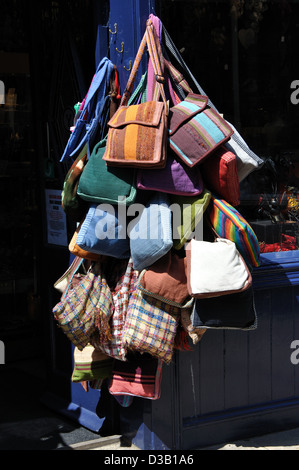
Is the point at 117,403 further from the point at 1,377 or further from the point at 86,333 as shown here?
the point at 1,377

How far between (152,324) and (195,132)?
3.16 ft

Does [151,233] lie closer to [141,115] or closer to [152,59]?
[141,115]

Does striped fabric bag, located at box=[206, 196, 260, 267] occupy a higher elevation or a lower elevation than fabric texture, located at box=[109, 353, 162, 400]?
higher

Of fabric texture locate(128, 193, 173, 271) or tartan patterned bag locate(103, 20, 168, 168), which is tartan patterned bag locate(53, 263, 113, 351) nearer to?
fabric texture locate(128, 193, 173, 271)

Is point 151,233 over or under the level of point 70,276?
over

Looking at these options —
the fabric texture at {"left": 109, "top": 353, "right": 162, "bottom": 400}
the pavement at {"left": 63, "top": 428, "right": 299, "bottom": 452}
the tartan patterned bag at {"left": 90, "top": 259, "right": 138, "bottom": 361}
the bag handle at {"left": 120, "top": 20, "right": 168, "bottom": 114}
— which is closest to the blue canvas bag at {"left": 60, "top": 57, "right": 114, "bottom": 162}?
the bag handle at {"left": 120, "top": 20, "right": 168, "bottom": 114}

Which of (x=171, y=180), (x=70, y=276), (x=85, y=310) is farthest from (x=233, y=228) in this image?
(x=70, y=276)

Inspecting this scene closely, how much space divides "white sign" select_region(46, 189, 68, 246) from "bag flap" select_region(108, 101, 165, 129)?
1075 millimetres

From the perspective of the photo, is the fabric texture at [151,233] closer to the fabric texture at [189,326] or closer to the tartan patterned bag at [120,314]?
the tartan patterned bag at [120,314]

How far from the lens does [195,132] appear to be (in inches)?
137

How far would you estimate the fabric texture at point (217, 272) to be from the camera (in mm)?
3418

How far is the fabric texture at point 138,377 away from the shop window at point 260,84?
3.51 feet

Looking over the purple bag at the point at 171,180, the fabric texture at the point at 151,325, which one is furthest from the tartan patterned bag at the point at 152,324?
the purple bag at the point at 171,180

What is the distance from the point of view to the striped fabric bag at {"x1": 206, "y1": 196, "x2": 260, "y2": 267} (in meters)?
3.53
